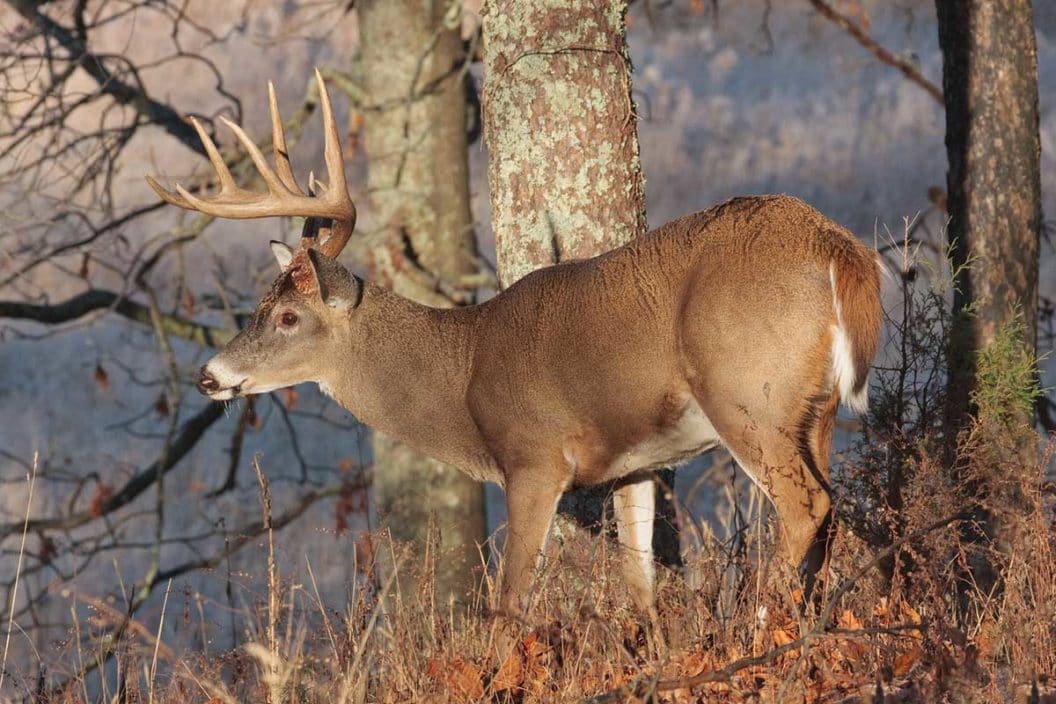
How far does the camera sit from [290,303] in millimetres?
6430

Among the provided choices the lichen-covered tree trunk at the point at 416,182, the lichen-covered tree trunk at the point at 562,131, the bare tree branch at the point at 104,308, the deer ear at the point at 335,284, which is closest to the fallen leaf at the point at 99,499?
the bare tree branch at the point at 104,308

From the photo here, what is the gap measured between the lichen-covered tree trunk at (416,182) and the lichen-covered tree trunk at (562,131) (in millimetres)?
Result: 4496

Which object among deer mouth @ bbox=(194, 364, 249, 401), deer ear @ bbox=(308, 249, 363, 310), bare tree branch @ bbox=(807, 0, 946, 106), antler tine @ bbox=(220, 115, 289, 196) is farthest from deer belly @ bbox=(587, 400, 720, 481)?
bare tree branch @ bbox=(807, 0, 946, 106)

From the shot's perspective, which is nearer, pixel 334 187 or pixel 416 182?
pixel 334 187

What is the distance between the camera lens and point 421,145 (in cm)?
1132

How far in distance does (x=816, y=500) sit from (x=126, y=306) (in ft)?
25.2

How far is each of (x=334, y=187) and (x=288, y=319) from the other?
62 cm

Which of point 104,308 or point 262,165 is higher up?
point 104,308

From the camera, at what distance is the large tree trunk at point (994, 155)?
6918mm

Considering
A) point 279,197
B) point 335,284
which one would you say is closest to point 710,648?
point 335,284

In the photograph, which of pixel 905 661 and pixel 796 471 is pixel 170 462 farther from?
pixel 905 661

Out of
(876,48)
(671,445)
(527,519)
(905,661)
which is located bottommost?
(905,661)

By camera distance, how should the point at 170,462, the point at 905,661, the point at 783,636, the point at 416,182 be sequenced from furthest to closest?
the point at 170,462 → the point at 416,182 → the point at 783,636 → the point at 905,661

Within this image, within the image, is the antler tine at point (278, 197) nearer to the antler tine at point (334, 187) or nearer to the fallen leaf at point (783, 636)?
the antler tine at point (334, 187)
